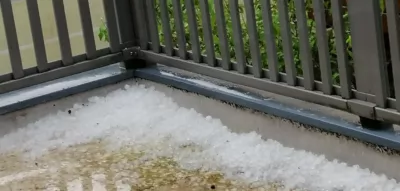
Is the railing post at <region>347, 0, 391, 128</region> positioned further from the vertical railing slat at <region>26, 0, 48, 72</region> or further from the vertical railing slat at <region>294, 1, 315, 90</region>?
the vertical railing slat at <region>26, 0, 48, 72</region>

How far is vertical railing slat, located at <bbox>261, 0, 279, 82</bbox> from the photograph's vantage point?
2.14m

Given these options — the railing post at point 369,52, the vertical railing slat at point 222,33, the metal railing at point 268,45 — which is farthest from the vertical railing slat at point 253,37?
the railing post at point 369,52

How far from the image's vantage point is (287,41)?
6.92ft

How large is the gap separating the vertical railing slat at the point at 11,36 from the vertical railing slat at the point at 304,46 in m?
0.96

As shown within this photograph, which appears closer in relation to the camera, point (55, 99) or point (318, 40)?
point (318, 40)

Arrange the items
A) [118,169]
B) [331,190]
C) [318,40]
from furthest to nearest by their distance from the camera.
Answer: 1. [118,169]
2. [318,40]
3. [331,190]

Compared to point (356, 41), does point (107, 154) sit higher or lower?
lower

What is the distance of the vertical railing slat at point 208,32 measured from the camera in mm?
2361

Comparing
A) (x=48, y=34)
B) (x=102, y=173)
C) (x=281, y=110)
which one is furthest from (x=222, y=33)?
(x=48, y=34)

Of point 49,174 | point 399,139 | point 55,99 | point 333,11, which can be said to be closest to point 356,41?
point 333,11

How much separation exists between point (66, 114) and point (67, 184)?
50 centimetres

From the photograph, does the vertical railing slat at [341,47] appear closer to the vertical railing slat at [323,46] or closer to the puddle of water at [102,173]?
the vertical railing slat at [323,46]

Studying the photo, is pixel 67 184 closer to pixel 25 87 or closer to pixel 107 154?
pixel 107 154

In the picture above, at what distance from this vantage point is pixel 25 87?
8.36 ft
